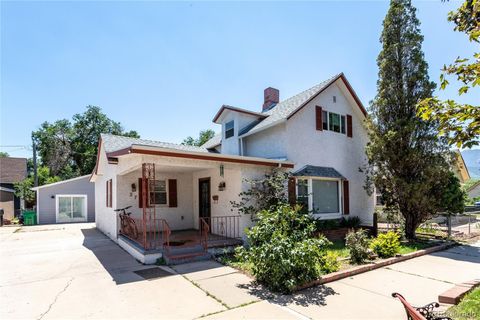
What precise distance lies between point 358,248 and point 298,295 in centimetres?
304

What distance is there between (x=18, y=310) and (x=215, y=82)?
13073 mm

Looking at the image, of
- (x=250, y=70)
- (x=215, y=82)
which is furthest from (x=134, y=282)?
(x=215, y=82)

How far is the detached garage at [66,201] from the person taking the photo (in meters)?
21.8

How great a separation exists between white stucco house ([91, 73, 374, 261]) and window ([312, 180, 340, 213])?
0.04m

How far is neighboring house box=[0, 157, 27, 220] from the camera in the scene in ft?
85.1

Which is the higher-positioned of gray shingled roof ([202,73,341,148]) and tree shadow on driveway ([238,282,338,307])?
gray shingled roof ([202,73,341,148])

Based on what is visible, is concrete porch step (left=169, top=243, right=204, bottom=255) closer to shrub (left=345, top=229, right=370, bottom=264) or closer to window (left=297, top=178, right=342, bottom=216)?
shrub (left=345, top=229, right=370, bottom=264)

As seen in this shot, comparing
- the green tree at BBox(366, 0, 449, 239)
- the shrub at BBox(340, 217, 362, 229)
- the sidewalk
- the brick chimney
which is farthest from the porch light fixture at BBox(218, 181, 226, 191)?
the brick chimney

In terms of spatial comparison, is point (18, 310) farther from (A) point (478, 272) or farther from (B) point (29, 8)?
(A) point (478, 272)

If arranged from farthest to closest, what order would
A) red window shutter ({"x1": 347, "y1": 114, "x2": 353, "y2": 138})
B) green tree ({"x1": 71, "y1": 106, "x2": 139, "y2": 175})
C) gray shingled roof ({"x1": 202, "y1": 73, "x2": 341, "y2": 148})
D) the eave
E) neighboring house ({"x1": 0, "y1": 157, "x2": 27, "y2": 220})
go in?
green tree ({"x1": 71, "y1": 106, "x2": 139, "y2": 175}) < neighboring house ({"x1": 0, "y1": 157, "x2": 27, "y2": 220}) < red window shutter ({"x1": 347, "y1": 114, "x2": 353, "y2": 138}) < gray shingled roof ({"x1": 202, "y1": 73, "x2": 341, "y2": 148}) < the eave

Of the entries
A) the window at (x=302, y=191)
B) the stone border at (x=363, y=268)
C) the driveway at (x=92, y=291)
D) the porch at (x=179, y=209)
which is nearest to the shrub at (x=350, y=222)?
the window at (x=302, y=191)

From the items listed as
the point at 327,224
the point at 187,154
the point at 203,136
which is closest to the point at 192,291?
the point at 187,154

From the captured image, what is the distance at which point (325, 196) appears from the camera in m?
12.9

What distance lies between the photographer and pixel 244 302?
5227 mm
